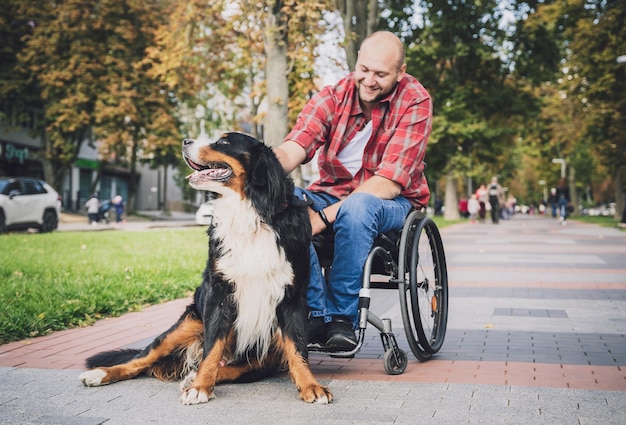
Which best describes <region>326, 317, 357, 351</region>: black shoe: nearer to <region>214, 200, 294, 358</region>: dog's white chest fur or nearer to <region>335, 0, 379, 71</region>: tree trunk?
<region>214, 200, 294, 358</region>: dog's white chest fur

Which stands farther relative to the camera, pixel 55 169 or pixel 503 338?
pixel 55 169

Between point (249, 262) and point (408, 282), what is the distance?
1287 mm

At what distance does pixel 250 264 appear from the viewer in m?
3.87

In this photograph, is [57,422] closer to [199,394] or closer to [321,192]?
[199,394]

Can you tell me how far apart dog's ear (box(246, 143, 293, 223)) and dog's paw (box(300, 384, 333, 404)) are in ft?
2.87

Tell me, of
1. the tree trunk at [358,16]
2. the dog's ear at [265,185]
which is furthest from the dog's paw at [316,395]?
the tree trunk at [358,16]

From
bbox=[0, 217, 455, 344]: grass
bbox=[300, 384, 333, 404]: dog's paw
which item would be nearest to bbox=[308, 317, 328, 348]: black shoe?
bbox=[300, 384, 333, 404]: dog's paw

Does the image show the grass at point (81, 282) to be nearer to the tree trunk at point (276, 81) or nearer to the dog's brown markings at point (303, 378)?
the dog's brown markings at point (303, 378)

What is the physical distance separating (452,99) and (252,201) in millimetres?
33593

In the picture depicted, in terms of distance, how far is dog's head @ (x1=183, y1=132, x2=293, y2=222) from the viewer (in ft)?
12.7

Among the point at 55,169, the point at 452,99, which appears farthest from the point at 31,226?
the point at 452,99

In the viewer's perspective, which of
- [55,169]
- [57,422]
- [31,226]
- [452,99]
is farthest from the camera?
[55,169]

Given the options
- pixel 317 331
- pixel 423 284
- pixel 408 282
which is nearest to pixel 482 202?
pixel 423 284

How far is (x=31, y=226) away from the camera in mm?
23391
